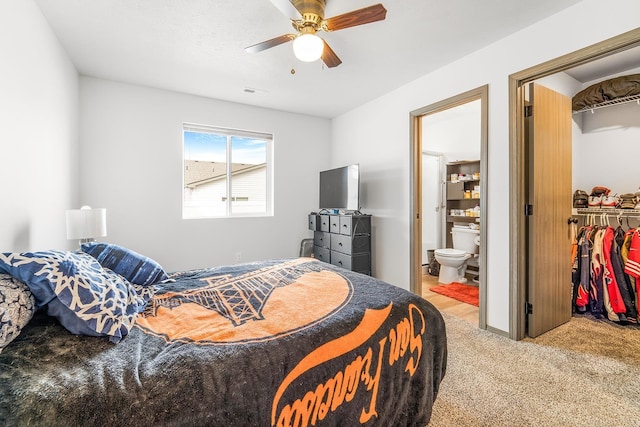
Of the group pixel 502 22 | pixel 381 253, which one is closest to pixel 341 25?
pixel 502 22

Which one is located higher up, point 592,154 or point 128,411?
point 592,154

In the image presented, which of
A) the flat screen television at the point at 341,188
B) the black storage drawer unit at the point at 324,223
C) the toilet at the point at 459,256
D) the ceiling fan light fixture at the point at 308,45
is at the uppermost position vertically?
the ceiling fan light fixture at the point at 308,45

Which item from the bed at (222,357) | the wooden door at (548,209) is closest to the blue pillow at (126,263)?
the bed at (222,357)

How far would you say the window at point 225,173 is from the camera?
3.94 meters

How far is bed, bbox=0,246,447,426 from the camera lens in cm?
84

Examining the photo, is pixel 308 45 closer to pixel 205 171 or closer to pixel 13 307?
pixel 13 307

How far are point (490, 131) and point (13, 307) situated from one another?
323 centimetres

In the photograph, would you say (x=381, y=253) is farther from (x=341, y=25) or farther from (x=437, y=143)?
(x=341, y=25)

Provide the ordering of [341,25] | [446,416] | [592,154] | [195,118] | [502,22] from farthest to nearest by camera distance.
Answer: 1. [195,118]
2. [592,154]
3. [502,22]
4. [341,25]
5. [446,416]

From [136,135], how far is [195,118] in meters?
0.72

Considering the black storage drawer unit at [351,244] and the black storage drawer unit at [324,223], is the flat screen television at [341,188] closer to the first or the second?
the black storage drawer unit at [324,223]

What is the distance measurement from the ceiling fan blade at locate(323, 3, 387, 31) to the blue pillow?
190cm

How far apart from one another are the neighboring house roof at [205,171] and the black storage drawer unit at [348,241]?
1.45 m

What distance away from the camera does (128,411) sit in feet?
2.67
